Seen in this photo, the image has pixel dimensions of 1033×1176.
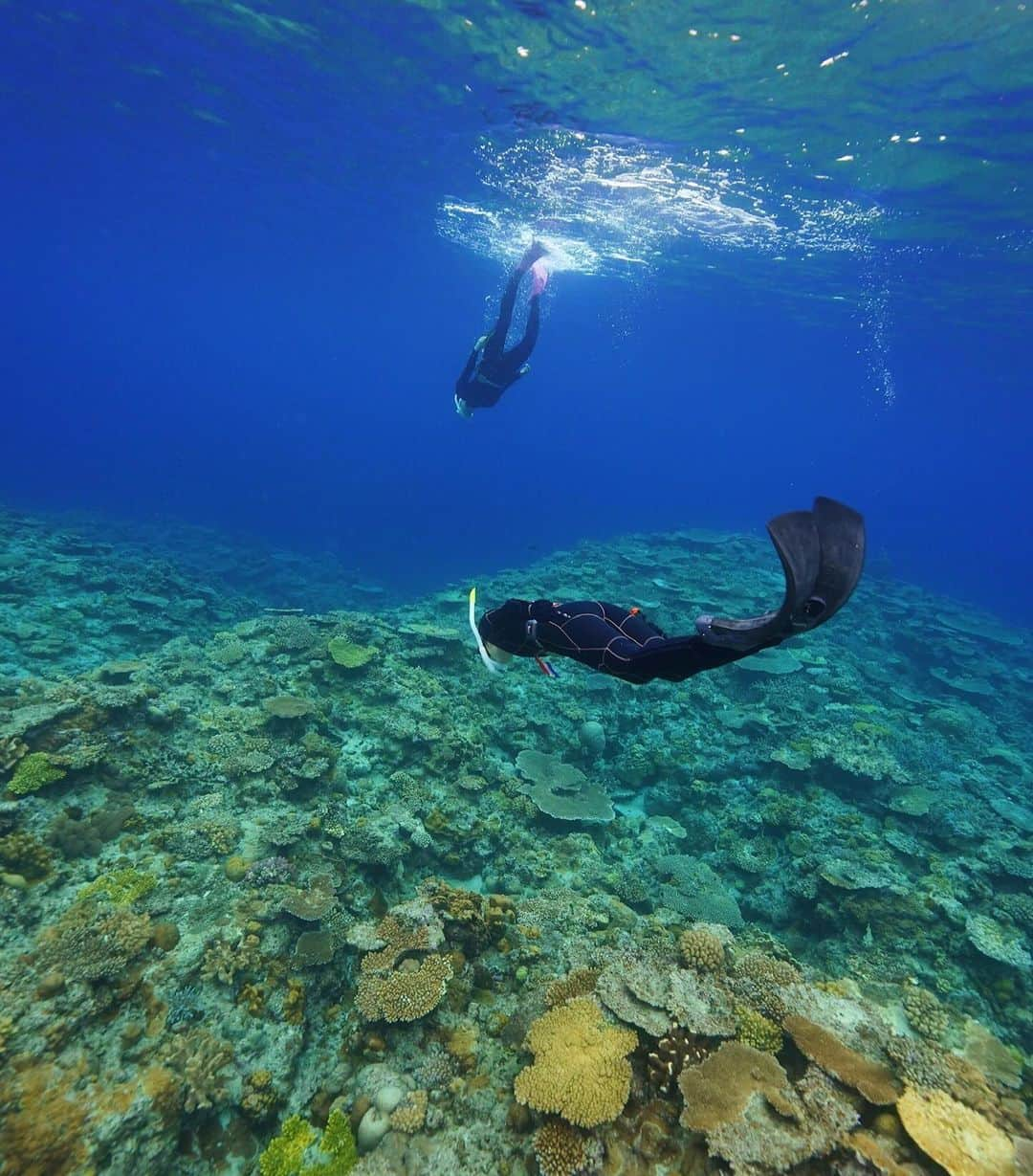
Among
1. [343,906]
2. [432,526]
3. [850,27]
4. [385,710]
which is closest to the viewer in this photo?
[343,906]

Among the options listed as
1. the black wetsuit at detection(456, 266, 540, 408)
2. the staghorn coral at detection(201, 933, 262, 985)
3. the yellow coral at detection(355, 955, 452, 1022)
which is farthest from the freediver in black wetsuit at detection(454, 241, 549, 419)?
the yellow coral at detection(355, 955, 452, 1022)

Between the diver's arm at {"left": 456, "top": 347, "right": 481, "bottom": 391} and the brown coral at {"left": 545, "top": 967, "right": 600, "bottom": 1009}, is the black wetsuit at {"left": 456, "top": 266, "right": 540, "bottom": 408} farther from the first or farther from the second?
the brown coral at {"left": 545, "top": 967, "right": 600, "bottom": 1009}

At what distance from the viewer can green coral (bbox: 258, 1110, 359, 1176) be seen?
388 centimetres

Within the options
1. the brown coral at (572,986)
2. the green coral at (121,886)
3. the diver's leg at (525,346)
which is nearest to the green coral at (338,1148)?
the brown coral at (572,986)

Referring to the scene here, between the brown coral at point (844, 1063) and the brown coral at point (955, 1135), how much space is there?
0.12m

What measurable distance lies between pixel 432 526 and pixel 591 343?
1800 inches

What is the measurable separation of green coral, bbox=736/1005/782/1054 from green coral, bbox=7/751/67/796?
7189mm

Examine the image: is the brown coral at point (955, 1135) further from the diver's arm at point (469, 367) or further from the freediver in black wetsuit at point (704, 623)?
the diver's arm at point (469, 367)

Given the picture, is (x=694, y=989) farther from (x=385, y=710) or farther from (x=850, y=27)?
(x=850, y=27)

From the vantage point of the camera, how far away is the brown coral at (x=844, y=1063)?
12.3 feet


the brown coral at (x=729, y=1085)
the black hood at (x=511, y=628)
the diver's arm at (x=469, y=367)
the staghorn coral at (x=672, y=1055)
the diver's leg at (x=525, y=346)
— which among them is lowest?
the staghorn coral at (x=672, y=1055)

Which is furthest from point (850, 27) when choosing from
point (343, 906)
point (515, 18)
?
point (343, 906)

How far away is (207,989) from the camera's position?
4840 mm

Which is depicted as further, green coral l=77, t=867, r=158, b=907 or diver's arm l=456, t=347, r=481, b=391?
diver's arm l=456, t=347, r=481, b=391
